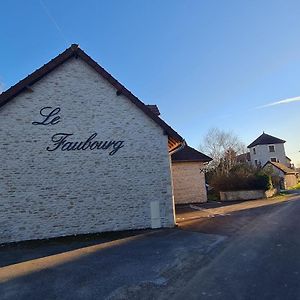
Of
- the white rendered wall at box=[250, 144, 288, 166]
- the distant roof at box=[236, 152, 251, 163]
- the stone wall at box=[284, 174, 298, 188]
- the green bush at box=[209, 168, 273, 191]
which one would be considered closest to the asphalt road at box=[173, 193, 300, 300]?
the green bush at box=[209, 168, 273, 191]

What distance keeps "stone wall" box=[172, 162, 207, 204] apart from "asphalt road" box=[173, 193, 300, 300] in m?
12.8

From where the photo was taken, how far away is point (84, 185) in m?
14.3

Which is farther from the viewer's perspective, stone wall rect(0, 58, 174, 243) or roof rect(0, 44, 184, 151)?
roof rect(0, 44, 184, 151)

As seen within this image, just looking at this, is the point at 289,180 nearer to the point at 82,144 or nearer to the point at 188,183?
the point at 188,183

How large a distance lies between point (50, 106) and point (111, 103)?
2669 mm

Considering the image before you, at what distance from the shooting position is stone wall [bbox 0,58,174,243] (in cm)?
1356

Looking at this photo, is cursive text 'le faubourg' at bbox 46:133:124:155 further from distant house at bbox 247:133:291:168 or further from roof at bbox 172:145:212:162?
distant house at bbox 247:133:291:168

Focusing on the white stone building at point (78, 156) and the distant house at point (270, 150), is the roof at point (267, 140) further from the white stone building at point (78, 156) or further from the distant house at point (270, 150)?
the white stone building at point (78, 156)

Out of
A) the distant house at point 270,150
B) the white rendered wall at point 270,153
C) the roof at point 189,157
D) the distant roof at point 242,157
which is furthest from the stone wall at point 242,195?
the white rendered wall at point 270,153

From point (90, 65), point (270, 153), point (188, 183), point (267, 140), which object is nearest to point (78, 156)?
point (90, 65)

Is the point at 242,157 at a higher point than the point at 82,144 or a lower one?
higher

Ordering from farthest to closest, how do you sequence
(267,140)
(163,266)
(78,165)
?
(267,140), (78,165), (163,266)

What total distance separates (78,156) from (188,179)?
556 inches

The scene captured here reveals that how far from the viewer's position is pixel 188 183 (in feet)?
88.2
